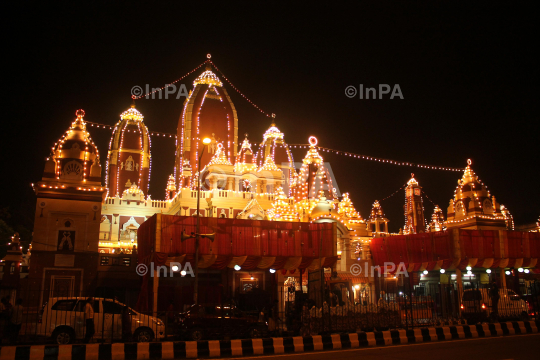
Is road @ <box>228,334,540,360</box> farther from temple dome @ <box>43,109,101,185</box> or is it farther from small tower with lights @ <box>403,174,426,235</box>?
small tower with lights @ <box>403,174,426,235</box>

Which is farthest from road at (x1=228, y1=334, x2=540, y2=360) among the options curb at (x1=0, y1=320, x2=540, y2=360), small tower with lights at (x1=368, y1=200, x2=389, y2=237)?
small tower with lights at (x1=368, y1=200, x2=389, y2=237)

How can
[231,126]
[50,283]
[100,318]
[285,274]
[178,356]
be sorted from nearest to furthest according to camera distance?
1. [178,356]
2. [100,318]
3. [50,283]
4. [285,274]
5. [231,126]

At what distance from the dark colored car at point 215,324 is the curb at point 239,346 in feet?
8.61

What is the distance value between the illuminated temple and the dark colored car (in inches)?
141

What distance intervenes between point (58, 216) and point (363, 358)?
67.7ft

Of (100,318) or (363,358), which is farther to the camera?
(100,318)

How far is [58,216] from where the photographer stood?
25.9 m

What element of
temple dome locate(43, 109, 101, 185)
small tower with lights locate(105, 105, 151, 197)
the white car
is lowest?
the white car

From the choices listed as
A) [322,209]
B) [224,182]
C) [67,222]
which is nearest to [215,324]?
[67,222]

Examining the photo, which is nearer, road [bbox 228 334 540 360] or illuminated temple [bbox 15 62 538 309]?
road [bbox 228 334 540 360]

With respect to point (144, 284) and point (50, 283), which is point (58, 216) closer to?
A: point (50, 283)

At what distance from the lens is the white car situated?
13156 millimetres

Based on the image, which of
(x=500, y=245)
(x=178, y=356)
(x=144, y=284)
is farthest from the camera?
(x=500, y=245)

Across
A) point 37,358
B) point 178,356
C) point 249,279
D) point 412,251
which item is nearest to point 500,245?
point 412,251
